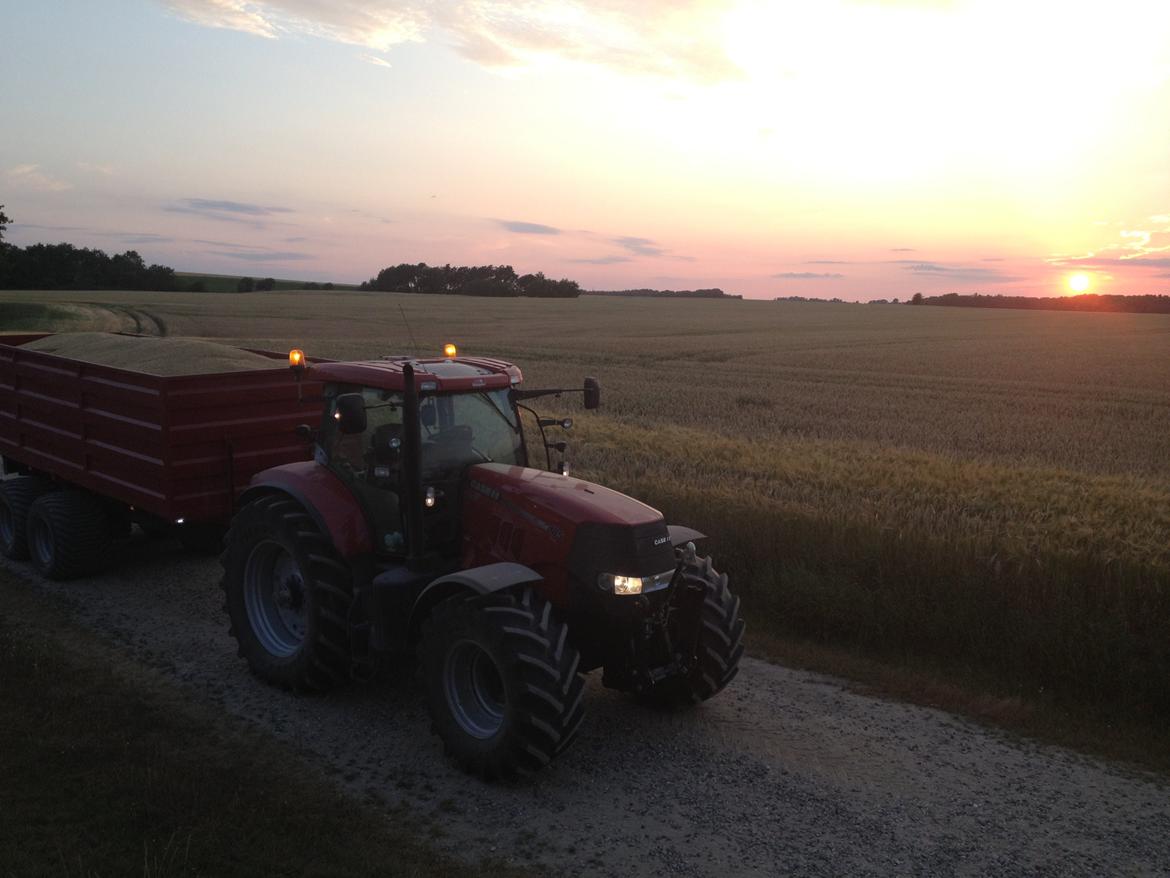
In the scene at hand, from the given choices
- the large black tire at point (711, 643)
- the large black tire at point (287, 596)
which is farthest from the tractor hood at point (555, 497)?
the large black tire at point (287, 596)

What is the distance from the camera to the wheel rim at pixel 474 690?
5281 millimetres

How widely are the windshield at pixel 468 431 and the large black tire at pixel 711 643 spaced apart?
1.28 metres

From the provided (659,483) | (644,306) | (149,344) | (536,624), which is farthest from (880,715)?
(644,306)

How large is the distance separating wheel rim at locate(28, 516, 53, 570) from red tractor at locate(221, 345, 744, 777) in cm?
303

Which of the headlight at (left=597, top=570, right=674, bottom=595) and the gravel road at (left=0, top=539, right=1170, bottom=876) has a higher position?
the headlight at (left=597, top=570, right=674, bottom=595)

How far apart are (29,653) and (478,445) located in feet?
11.4

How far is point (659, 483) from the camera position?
1101 centimetres

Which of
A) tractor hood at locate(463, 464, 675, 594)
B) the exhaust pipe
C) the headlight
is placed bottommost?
the headlight

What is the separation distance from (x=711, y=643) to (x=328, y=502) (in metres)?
2.53

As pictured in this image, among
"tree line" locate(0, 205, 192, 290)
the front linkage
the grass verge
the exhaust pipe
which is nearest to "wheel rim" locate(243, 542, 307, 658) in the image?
the grass verge

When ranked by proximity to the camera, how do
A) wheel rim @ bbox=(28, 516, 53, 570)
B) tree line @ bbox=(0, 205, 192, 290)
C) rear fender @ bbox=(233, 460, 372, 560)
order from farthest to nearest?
tree line @ bbox=(0, 205, 192, 290), wheel rim @ bbox=(28, 516, 53, 570), rear fender @ bbox=(233, 460, 372, 560)

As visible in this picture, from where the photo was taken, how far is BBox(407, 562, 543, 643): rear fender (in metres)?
4.96

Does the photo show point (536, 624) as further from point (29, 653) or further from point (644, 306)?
point (644, 306)

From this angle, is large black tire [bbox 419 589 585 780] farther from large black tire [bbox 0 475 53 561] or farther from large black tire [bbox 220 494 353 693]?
large black tire [bbox 0 475 53 561]
